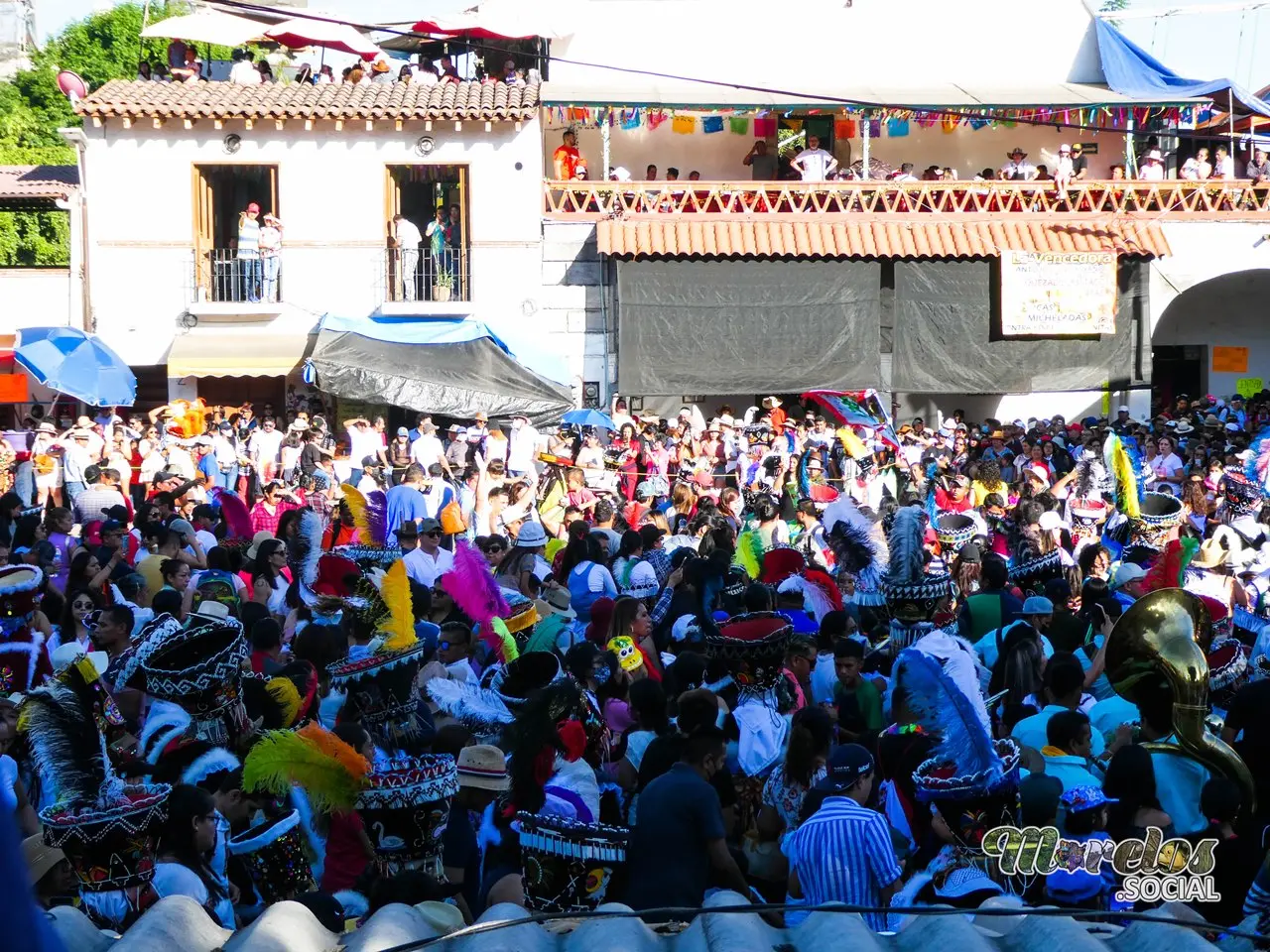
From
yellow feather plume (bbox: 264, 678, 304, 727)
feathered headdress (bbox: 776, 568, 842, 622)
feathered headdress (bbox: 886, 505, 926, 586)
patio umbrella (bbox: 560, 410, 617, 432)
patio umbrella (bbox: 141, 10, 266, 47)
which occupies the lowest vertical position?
yellow feather plume (bbox: 264, 678, 304, 727)

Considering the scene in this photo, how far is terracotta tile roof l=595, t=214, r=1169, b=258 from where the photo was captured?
23.5 metres

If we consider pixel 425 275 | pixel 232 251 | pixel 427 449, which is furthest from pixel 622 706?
pixel 232 251

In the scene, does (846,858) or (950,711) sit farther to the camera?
(950,711)

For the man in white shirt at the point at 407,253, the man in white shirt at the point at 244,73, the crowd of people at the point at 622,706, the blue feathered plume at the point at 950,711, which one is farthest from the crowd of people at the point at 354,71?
the blue feathered plume at the point at 950,711

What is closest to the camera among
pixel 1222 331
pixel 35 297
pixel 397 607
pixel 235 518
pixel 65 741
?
pixel 65 741

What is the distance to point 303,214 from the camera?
23.7 meters

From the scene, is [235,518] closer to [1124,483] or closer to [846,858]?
[1124,483]

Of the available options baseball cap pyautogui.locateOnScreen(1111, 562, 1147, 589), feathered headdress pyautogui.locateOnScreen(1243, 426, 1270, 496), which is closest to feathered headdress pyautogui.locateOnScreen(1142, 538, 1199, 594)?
baseball cap pyautogui.locateOnScreen(1111, 562, 1147, 589)

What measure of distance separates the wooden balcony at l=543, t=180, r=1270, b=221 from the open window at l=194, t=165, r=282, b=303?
14.1 ft

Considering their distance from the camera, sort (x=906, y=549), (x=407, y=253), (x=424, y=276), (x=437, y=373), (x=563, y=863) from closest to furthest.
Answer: (x=563, y=863), (x=906, y=549), (x=437, y=373), (x=407, y=253), (x=424, y=276)

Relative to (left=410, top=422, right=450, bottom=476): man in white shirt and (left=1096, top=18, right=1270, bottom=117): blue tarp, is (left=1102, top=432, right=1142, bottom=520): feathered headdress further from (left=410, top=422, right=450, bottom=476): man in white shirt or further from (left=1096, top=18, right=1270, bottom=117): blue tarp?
(left=1096, top=18, right=1270, bottom=117): blue tarp

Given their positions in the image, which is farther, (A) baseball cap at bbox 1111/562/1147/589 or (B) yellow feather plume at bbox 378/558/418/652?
(A) baseball cap at bbox 1111/562/1147/589

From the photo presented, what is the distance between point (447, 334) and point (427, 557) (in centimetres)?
1248

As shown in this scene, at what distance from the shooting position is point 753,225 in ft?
78.6
